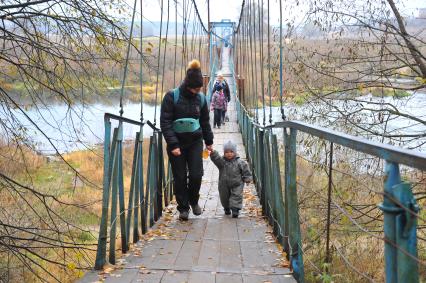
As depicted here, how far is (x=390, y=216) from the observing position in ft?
4.35

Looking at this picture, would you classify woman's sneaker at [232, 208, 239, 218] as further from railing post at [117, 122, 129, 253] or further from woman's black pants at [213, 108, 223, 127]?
woman's black pants at [213, 108, 223, 127]

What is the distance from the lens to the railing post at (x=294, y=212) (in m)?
2.91

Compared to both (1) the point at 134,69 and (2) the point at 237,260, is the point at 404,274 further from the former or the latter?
(1) the point at 134,69

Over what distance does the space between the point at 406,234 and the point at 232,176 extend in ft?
12.7

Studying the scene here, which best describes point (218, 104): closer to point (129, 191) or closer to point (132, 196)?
point (129, 191)

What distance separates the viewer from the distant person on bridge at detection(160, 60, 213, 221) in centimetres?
453

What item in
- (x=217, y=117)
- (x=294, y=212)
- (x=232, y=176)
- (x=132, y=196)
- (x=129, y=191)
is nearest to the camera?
(x=294, y=212)

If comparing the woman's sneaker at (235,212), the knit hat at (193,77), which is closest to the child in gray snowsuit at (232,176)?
the woman's sneaker at (235,212)

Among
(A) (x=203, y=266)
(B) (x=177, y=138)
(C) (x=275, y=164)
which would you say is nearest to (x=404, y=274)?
(A) (x=203, y=266)

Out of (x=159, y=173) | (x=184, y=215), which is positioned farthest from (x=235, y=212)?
(x=159, y=173)

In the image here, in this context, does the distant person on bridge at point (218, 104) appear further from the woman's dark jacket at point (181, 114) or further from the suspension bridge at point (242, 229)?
the woman's dark jacket at point (181, 114)

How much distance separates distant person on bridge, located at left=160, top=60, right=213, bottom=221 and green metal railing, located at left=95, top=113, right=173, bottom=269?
0.21m

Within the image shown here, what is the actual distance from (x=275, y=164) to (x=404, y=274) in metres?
2.80

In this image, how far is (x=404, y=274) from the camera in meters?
1.29
